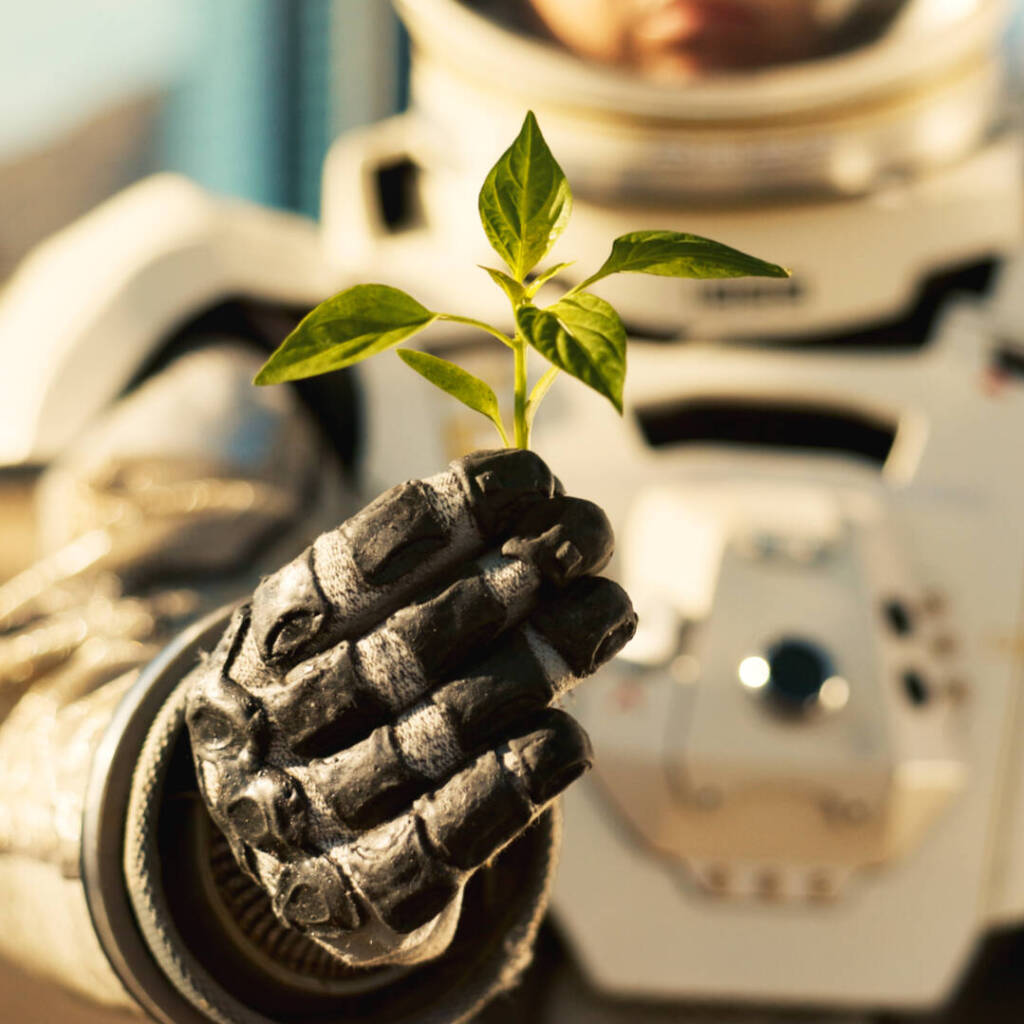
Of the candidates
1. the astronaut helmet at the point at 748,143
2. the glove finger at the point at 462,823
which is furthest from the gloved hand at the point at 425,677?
the astronaut helmet at the point at 748,143

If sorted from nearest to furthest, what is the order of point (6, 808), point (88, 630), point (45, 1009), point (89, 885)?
point (89, 885) < point (6, 808) < point (88, 630) < point (45, 1009)

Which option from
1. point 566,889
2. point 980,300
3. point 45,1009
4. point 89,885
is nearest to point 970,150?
point 980,300

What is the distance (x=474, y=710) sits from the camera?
1.39ft

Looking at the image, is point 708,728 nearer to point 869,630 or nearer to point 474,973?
point 869,630

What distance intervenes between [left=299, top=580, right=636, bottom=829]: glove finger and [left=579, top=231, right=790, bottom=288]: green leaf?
4.4 inches

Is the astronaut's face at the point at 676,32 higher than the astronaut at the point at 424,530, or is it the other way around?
the astronaut's face at the point at 676,32

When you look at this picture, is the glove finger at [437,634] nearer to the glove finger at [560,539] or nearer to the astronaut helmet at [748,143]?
the glove finger at [560,539]

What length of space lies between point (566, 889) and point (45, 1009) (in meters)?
0.95

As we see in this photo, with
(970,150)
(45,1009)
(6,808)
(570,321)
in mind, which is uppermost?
(570,321)

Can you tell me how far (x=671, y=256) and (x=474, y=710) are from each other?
164mm

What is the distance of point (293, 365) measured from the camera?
0.38 meters

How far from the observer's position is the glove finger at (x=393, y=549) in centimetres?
42

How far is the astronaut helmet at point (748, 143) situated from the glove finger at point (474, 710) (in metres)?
0.64

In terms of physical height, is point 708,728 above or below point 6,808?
below
